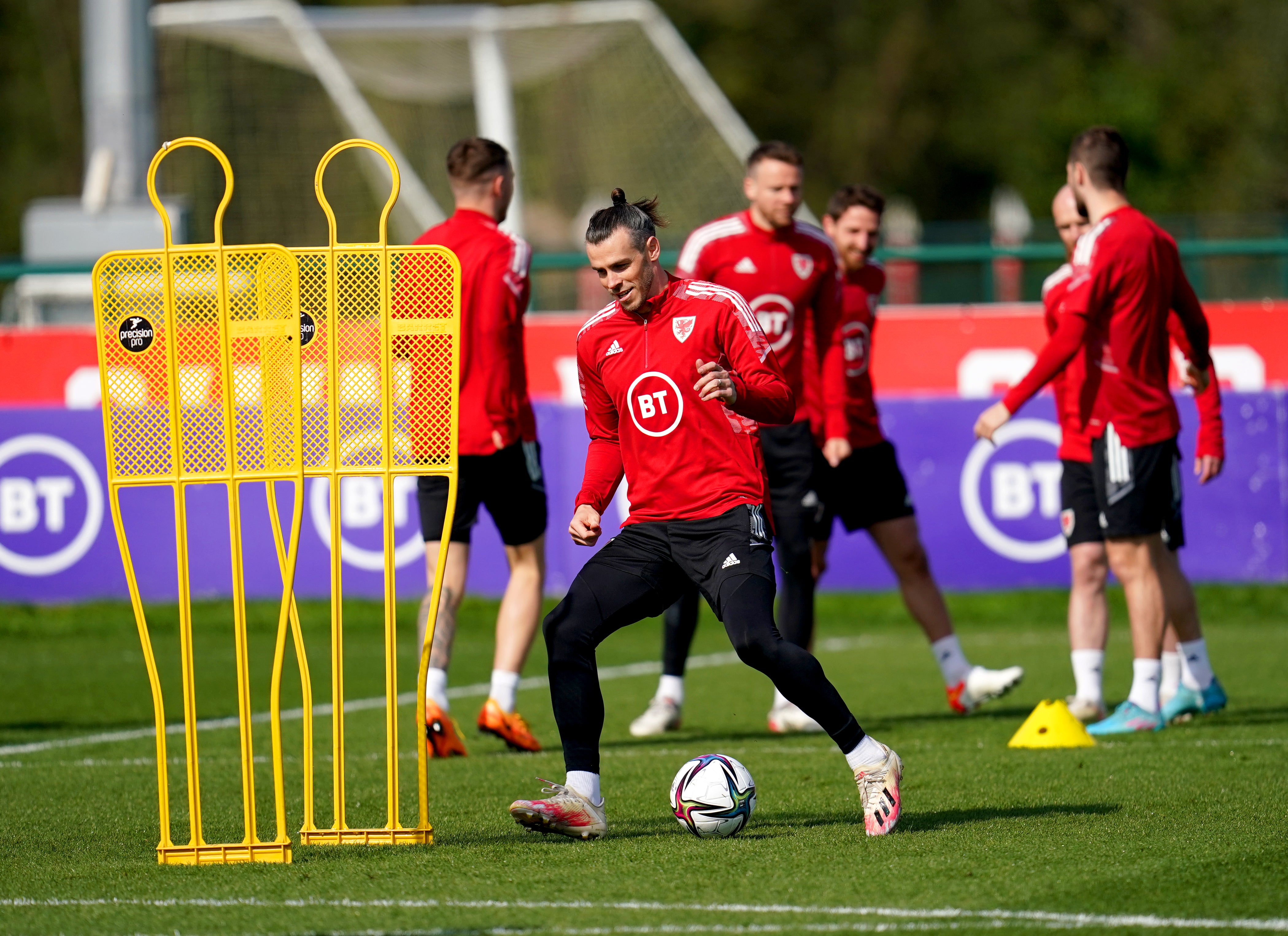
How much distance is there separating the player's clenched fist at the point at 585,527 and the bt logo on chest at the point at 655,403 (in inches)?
13.5

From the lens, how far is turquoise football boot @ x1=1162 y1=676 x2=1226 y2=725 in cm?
837

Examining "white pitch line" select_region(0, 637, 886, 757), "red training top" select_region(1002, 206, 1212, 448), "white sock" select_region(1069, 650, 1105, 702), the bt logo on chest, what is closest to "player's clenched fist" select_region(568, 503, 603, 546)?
the bt logo on chest

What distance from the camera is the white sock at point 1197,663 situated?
847 cm

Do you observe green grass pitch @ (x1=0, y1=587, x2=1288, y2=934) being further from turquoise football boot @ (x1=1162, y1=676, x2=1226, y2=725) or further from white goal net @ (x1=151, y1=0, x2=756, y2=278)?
white goal net @ (x1=151, y1=0, x2=756, y2=278)

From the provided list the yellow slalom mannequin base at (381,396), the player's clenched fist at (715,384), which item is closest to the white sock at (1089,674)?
the player's clenched fist at (715,384)

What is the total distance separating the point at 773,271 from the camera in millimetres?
8367

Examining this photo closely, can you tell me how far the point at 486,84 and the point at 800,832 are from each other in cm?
2046

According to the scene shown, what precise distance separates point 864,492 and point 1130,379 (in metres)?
1.65

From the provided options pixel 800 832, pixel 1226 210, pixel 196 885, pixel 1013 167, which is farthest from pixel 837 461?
pixel 1013 167

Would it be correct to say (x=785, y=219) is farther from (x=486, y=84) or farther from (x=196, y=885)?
(x=486, y=84)

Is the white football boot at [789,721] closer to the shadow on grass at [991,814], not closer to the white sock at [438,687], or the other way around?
the white sock at [438,687]

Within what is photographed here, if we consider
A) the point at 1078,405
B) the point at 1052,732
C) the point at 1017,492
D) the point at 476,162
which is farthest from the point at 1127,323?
the point at 1017,492

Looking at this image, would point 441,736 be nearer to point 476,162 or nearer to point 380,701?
point 380,701

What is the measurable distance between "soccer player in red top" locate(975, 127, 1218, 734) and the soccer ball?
274 cm
